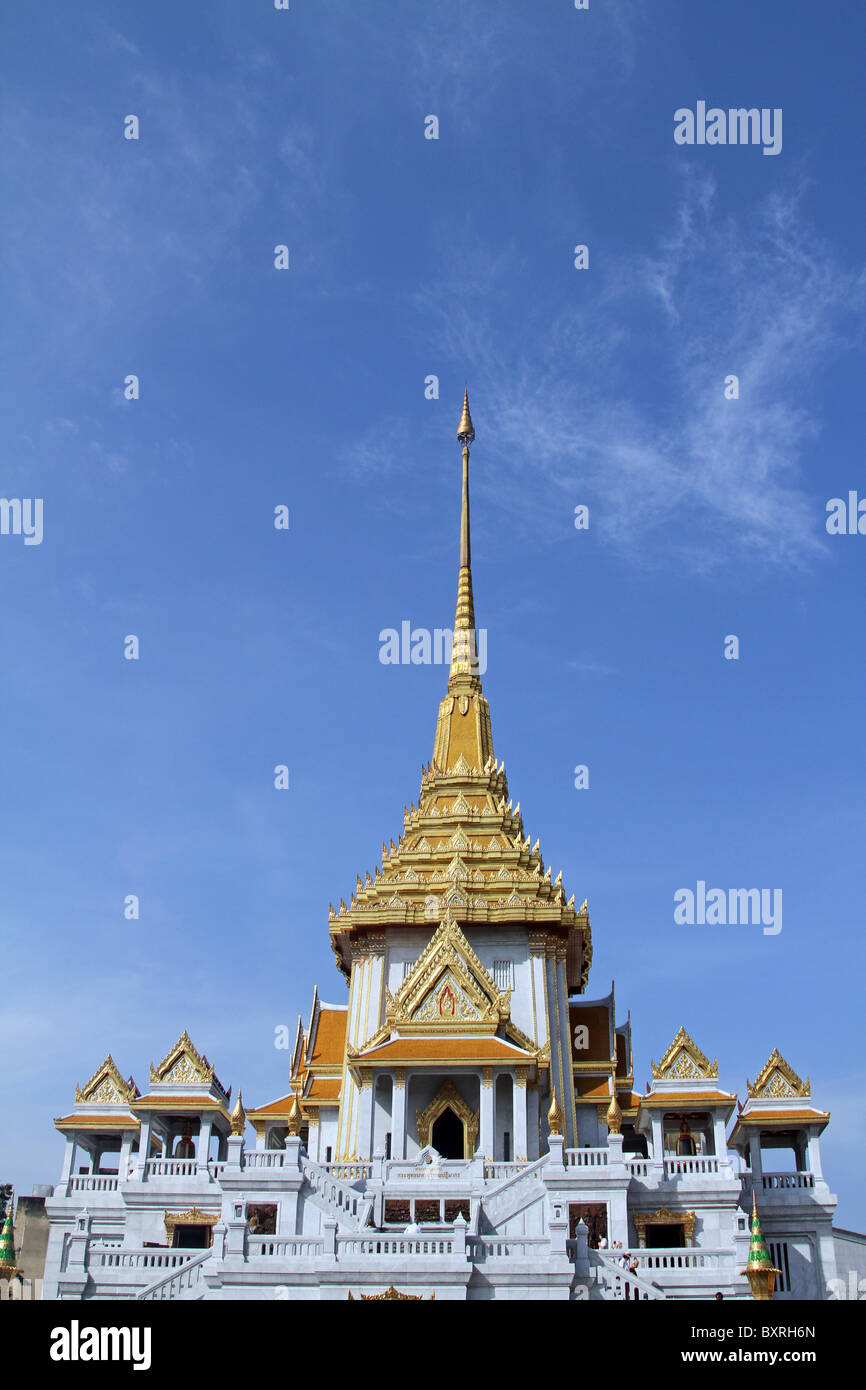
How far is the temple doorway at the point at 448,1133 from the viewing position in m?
40.4

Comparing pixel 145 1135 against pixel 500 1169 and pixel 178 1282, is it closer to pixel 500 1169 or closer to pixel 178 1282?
pixel 500 1169

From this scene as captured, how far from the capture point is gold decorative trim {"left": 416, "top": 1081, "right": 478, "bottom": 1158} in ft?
131

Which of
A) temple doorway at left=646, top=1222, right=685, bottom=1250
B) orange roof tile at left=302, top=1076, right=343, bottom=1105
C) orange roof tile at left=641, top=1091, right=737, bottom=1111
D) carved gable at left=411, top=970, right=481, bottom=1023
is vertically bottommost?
temple doorway at left=646, top=1222, right=685, bottom=1250

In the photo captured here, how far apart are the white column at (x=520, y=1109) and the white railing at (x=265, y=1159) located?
8399mm

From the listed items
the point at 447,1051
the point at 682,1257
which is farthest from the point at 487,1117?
the point at 682,1257

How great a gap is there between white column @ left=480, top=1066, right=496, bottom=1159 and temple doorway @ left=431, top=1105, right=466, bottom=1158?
1.39m

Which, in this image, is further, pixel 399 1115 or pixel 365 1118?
pixel 365 1118

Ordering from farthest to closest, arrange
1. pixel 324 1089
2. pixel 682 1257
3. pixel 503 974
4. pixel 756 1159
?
pixel 503 974
pixel 324 1089
pixel 756 1159
pixel 682 1257

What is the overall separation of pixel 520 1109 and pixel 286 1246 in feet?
42.1

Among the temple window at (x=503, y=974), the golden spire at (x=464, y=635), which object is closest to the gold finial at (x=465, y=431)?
the golden spire at (x=464, y=635)

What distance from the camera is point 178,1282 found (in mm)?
28016

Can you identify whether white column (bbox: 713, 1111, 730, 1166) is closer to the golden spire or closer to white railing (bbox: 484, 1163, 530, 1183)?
white railing (bbox: 484, 1163, 530, 1183)

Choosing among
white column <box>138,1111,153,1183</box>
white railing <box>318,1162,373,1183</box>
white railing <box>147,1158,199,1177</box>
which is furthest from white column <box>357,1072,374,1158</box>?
white column <box>138,1111,153,1183</box>
